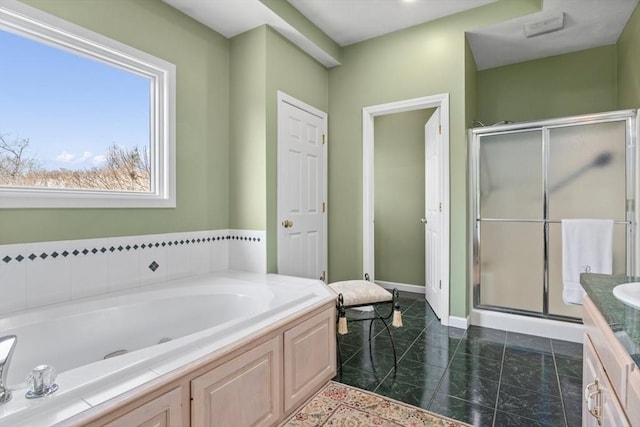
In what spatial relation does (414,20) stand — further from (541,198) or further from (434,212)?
(541,198)

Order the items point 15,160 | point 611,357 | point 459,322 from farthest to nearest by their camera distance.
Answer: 1. point 459,322
2. point 15,160
3. point 611,357

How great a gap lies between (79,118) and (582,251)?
146 inches

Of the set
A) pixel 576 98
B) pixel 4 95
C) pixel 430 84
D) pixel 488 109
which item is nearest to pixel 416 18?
pixel 430 84

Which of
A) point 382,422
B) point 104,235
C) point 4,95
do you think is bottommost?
point 382,422

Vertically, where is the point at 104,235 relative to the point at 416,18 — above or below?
below

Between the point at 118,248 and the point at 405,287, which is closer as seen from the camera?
the point at 118,248

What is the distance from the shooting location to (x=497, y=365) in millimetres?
2260

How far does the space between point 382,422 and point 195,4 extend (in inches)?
117

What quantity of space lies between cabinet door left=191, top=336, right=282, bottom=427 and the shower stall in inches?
87.9

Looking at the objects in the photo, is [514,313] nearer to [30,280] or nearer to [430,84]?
[430,84]

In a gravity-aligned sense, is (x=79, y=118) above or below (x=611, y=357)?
above

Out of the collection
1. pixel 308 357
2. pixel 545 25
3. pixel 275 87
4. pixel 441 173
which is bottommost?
pixel 308 357

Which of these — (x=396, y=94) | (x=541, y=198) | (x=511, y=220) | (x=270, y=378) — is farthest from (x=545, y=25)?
(x=270, y=378)

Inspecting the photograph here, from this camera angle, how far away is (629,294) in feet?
3.38
